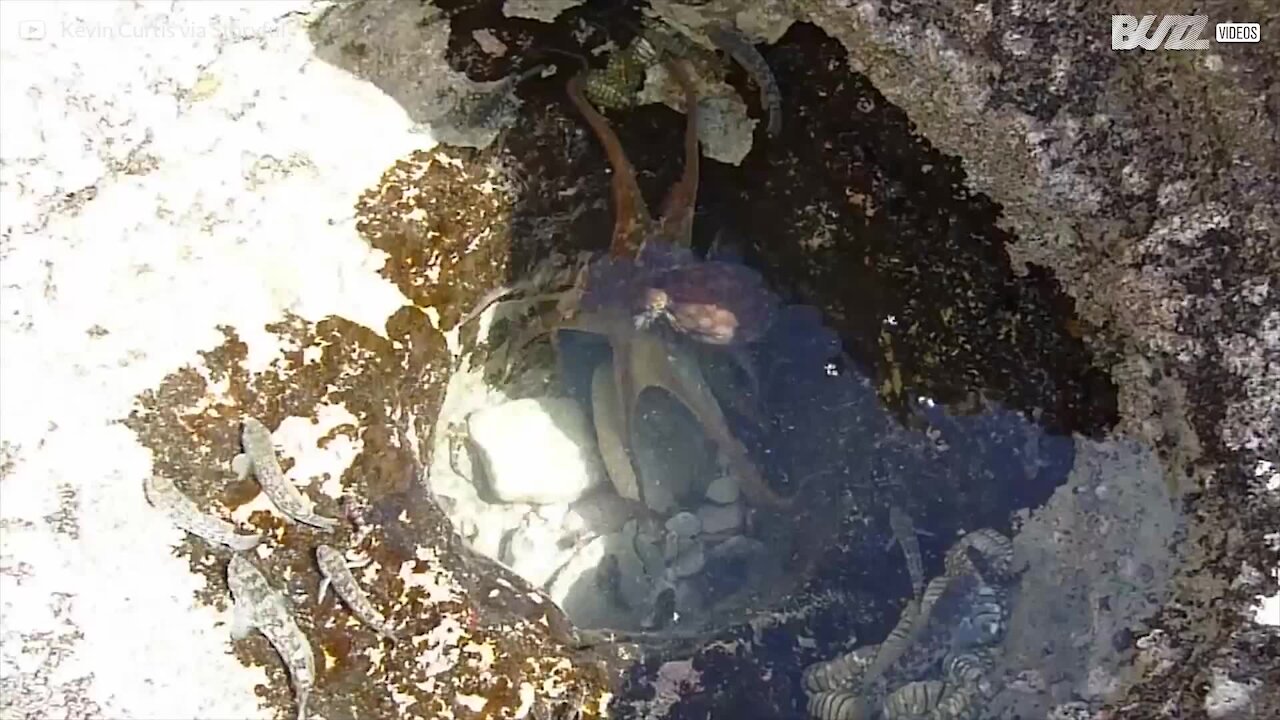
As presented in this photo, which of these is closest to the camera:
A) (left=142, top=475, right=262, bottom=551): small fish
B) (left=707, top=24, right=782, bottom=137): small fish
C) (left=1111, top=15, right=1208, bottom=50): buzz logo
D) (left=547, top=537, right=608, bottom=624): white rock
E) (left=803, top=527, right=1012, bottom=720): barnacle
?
(left=1111, top=15, right=1208, bottom=50): buzz logo

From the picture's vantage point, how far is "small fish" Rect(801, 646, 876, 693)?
5.14 feet

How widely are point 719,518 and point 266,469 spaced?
701mm

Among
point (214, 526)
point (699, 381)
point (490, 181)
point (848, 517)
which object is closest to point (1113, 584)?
point (848, 517)

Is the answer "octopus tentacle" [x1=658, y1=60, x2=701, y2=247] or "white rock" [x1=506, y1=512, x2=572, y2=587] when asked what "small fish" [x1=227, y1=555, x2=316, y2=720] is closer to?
"white rock" [x1=506, y1=512, x2=572, y2=587]

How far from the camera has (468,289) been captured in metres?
1.62

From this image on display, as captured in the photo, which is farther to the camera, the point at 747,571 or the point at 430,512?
the point at 747,571

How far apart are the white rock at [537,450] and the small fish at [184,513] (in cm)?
45

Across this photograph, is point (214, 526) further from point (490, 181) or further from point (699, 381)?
point (699, 381)

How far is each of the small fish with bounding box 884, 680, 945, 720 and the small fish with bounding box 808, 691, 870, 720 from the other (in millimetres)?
37

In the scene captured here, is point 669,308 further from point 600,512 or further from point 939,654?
point 939,654

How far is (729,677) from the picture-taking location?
1561mm

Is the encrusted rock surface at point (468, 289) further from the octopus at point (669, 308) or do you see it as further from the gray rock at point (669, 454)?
the gray rock at point (669, 454)

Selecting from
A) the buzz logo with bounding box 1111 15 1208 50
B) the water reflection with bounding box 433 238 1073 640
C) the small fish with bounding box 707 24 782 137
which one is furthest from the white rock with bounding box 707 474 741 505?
the buzz logo with bounding box 1111 15 1208 50

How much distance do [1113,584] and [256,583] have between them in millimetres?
1073
